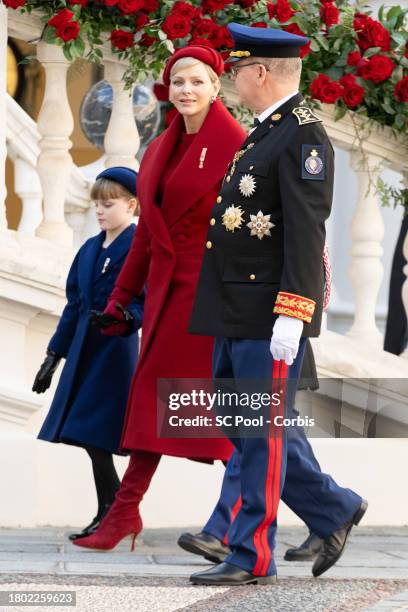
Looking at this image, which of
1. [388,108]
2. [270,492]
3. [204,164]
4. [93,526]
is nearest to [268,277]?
[270,492]

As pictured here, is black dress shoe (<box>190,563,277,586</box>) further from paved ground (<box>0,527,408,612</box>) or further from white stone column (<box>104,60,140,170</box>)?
white stone column (<box>104,60,140,170</box>)

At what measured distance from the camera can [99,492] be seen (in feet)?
17.2

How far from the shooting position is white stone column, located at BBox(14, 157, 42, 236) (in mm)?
6122

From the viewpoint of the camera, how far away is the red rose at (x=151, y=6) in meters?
5.49

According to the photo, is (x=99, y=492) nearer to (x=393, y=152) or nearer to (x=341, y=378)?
(x=341, y=378)

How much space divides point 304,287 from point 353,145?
194 cm

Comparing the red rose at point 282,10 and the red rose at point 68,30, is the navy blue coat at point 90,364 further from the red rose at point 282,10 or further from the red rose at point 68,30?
the red rose at point 282,10

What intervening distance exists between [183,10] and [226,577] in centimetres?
210

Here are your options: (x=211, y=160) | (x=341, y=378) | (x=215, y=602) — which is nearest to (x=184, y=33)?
(x=211, y=160)

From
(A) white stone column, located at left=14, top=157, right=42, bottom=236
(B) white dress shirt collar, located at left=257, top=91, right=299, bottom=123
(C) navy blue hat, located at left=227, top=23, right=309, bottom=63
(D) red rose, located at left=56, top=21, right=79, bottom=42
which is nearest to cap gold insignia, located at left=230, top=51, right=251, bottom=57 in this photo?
(C) navy blue hat, located at left=227, top=23, right=309, bottom=63

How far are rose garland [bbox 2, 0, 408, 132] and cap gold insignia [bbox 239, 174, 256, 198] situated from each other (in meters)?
1.21

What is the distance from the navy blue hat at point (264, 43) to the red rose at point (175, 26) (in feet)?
3.34

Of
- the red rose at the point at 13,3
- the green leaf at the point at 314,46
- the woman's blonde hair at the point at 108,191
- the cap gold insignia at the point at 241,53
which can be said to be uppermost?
the cap gold insignia at the point at 241,53

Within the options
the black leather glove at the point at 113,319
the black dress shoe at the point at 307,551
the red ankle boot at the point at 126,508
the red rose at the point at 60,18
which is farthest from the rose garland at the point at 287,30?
the black dress shoe at the point at 307,551
